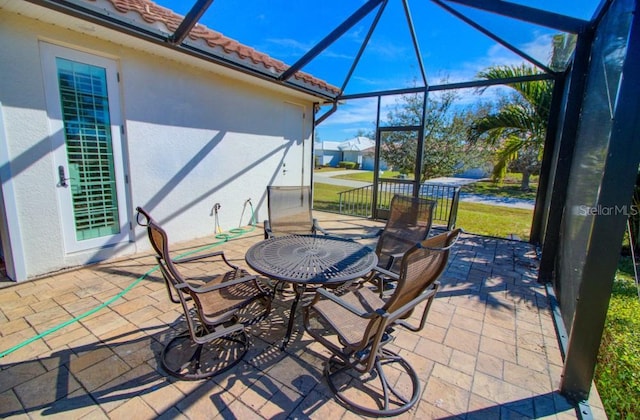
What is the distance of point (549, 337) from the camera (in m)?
2.59

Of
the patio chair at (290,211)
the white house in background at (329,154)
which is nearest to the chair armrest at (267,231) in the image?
the patio chair at (290,211)

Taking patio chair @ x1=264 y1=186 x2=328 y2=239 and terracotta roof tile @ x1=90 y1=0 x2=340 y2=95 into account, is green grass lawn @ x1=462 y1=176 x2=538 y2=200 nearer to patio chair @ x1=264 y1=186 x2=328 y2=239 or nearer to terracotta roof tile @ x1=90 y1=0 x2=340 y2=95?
patio chair @ x1=264 y1=186 x2=328 y2=239

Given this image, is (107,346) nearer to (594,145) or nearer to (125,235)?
(125,235)

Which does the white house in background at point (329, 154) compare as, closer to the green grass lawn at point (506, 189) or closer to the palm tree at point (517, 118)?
the green grass lawn at point (506, 189)

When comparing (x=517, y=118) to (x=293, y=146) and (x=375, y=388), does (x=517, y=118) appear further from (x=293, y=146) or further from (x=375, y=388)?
(x=375, y=388)

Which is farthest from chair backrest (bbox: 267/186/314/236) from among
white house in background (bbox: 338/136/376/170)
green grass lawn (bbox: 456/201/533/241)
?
white house in background (bbox: 338/136/376/170)

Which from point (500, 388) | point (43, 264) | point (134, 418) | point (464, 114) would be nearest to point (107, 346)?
point (134, 418)

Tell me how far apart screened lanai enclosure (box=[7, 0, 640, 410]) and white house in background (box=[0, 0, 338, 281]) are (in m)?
0.31

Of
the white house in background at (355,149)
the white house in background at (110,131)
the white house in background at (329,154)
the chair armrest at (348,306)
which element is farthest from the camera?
the white house in background at (329,154)

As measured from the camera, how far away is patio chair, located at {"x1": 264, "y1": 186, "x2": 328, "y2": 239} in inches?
147

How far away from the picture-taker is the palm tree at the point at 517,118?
5.36 meters

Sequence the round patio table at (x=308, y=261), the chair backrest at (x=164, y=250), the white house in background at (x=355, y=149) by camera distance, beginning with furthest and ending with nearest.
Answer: the white house in background at (x=355, y=149) < the round patio table at (x=308, y=261) < the chair backrest at (x=164, y=250)

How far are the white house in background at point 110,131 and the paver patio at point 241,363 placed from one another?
2.48 feet

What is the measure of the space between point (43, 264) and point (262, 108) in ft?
14.1
